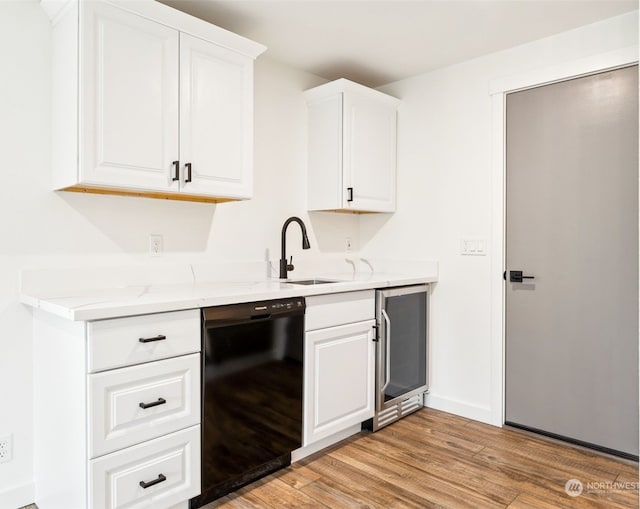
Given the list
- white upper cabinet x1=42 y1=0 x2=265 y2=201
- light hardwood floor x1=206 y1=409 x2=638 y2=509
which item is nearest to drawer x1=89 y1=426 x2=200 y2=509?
light hardwood floor x1=206 y1=409 x2=638 y2=509

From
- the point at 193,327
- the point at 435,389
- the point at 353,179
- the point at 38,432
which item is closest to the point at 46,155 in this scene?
the point at 193,327

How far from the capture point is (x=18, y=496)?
6.30 feet

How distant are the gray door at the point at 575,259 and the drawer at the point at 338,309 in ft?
2.95

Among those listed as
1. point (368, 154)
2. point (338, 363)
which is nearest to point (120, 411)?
point (338, 363)

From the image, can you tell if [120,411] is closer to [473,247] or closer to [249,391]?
[249,391]

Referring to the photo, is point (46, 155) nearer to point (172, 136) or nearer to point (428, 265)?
point (172, 136)

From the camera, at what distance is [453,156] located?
3.00m

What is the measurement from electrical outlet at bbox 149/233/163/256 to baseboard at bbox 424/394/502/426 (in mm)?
2037

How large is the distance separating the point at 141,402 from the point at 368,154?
210 centimetres

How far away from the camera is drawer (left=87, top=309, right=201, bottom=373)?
152cm

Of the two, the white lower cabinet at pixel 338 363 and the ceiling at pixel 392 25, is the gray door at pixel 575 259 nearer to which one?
the ceiling at pixel 392 25

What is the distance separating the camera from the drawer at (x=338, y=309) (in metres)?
2.28

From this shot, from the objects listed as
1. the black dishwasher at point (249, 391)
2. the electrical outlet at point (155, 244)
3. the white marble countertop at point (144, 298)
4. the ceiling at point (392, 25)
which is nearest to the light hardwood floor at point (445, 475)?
the black dishwasher at point (249, 391)

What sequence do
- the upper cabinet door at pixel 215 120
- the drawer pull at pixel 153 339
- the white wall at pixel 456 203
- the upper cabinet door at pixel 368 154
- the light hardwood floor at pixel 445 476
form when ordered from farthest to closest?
1. the upper cabinet door at pixel 368 154
2. the white wall at pixel 456 203
3. the upper cabinet door at pixel 215 120
4. the light hardwood floor at pixel 445 476
5. the drawer pull at pixel 153 339
